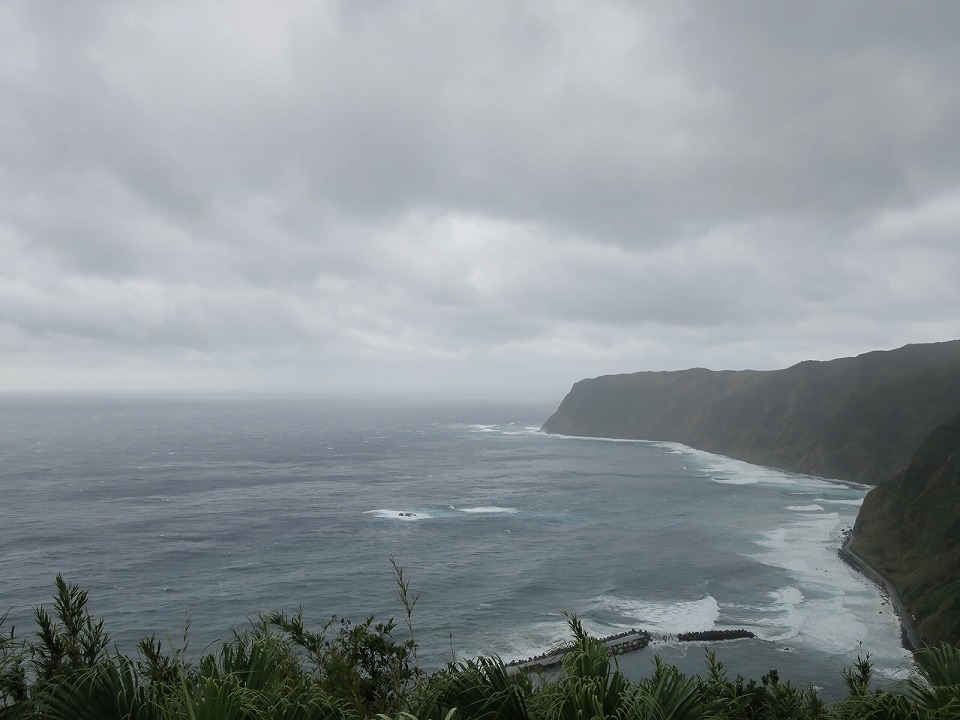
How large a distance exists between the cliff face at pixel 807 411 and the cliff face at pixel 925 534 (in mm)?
35306

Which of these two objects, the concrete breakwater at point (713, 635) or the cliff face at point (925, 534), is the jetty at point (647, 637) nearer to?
the concrete breakwater at point (713, 635)

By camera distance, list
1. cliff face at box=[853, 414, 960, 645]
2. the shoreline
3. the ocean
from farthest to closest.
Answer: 1. cliff face at box=[853, 414, 960, 645]
2. the ocean
3. the shoreline

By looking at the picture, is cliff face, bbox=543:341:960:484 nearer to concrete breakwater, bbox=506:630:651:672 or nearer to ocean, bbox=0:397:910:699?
ocean, bbox=0:397:910:699

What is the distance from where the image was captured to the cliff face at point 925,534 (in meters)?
42.9

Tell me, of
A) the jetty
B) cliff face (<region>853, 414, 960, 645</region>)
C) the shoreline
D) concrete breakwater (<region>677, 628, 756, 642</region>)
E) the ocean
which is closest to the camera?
the jetty

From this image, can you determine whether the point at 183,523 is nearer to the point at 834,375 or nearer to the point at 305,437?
the point at 305,437

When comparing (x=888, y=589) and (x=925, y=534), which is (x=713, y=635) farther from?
(x=925, y=534)

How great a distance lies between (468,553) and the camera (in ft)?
204

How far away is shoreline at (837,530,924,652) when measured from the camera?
40744 millimetres

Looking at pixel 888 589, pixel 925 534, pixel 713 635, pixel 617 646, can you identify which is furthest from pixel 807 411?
pixel 617 646

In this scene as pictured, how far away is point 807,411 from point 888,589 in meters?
87.9

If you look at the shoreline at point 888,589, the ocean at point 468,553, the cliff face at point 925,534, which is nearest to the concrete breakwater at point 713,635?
the ocean at point 468,553

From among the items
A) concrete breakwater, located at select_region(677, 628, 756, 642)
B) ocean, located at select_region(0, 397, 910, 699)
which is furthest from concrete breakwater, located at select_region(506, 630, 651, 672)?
concrete breakwater, located at select_region(677, 628, 756, 642)

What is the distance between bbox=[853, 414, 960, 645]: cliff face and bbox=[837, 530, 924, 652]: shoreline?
1.68 ft
